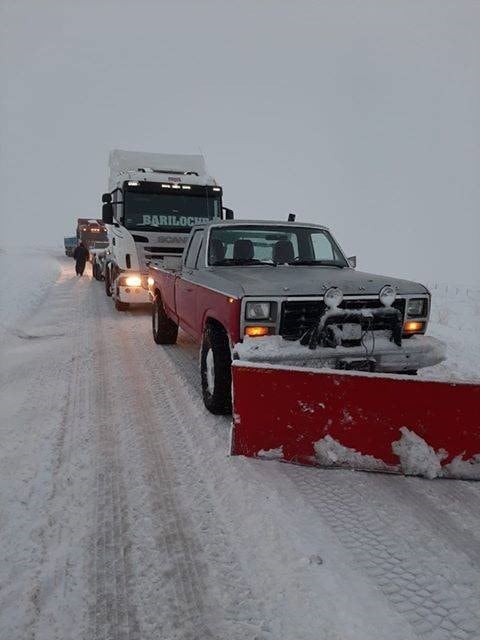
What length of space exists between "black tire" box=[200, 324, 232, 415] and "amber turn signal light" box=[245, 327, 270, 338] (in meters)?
0.44

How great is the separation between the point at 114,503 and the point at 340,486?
1.63 metres

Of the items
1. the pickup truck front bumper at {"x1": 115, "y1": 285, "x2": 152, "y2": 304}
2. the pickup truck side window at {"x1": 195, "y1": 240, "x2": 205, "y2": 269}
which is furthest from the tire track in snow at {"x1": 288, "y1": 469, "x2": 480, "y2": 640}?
the pickup truck front bumper at {"x1": 115, "y1": 285, "x2": 152, "y2": 304}

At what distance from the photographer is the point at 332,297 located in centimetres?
405

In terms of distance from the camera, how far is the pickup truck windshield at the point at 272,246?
5559 mm

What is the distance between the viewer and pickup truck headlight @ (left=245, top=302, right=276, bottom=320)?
4078 mm

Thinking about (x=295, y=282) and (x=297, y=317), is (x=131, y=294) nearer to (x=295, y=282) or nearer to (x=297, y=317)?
(x=295, y=282)

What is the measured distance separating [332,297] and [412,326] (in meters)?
1.12

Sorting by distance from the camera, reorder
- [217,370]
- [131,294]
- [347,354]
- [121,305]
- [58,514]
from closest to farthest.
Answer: [58,514], [347,354], [217,370], [131,294], [121,305]

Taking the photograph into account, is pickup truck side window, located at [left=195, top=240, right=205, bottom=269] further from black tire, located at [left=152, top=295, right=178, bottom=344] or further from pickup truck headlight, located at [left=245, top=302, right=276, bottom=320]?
black tire, located at [left=152, top=295, right=178, bottom=344]

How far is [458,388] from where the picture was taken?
134 inches

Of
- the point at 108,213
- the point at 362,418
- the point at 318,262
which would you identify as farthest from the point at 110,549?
the point at 108,213

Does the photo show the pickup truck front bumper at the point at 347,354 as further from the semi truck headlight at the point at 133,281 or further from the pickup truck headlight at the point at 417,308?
the semi truck headlight at the point at 133,281

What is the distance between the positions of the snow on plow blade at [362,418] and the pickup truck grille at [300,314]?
2.58 ft

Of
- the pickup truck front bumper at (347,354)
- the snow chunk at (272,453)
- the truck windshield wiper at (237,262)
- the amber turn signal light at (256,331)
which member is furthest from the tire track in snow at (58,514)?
the truck windshield wiper at (237,262)
